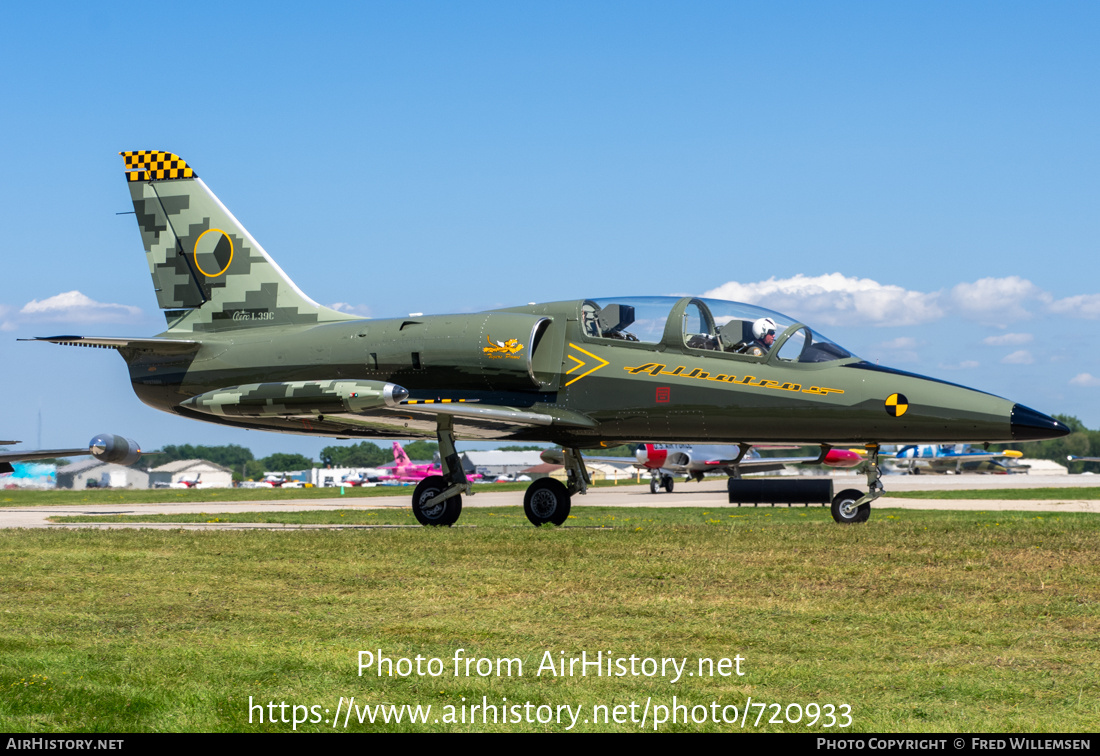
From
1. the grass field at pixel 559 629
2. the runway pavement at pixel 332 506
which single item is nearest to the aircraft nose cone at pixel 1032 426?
the grass field at pixel 559 629

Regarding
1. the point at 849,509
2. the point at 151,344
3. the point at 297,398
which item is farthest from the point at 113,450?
the point at 849,509

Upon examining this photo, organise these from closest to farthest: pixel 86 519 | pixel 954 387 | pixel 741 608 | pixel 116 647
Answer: pixel 116 647 → pixel 741 608 → pixel 954 387 → pixel 86 519

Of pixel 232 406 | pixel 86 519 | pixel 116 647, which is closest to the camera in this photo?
pixel 116 647

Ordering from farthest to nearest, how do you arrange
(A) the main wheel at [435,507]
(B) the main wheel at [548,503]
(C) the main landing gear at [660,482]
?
(C) the main landing gear at [660,482], (B) the main wheel at [548,503], (A) the main wheel at [435,507]

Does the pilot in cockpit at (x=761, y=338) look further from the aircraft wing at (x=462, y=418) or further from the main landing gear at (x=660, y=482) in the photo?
the main landing gear at (x=660, y=482)

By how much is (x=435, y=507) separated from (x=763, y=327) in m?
5.94

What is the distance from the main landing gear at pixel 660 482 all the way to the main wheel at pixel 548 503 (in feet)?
107

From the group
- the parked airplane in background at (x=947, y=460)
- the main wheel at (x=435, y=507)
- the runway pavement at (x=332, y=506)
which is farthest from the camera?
the parked airplane in background at (x=947, y=460)

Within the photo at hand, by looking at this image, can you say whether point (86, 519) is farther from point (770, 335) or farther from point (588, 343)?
point (770, 335)

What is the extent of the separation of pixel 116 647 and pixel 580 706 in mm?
3310

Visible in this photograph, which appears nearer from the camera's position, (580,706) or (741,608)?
(580,706)

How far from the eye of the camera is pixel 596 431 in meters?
17.3

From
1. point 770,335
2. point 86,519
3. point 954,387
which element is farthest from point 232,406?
point 954,387

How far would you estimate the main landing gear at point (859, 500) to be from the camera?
54.9ft
